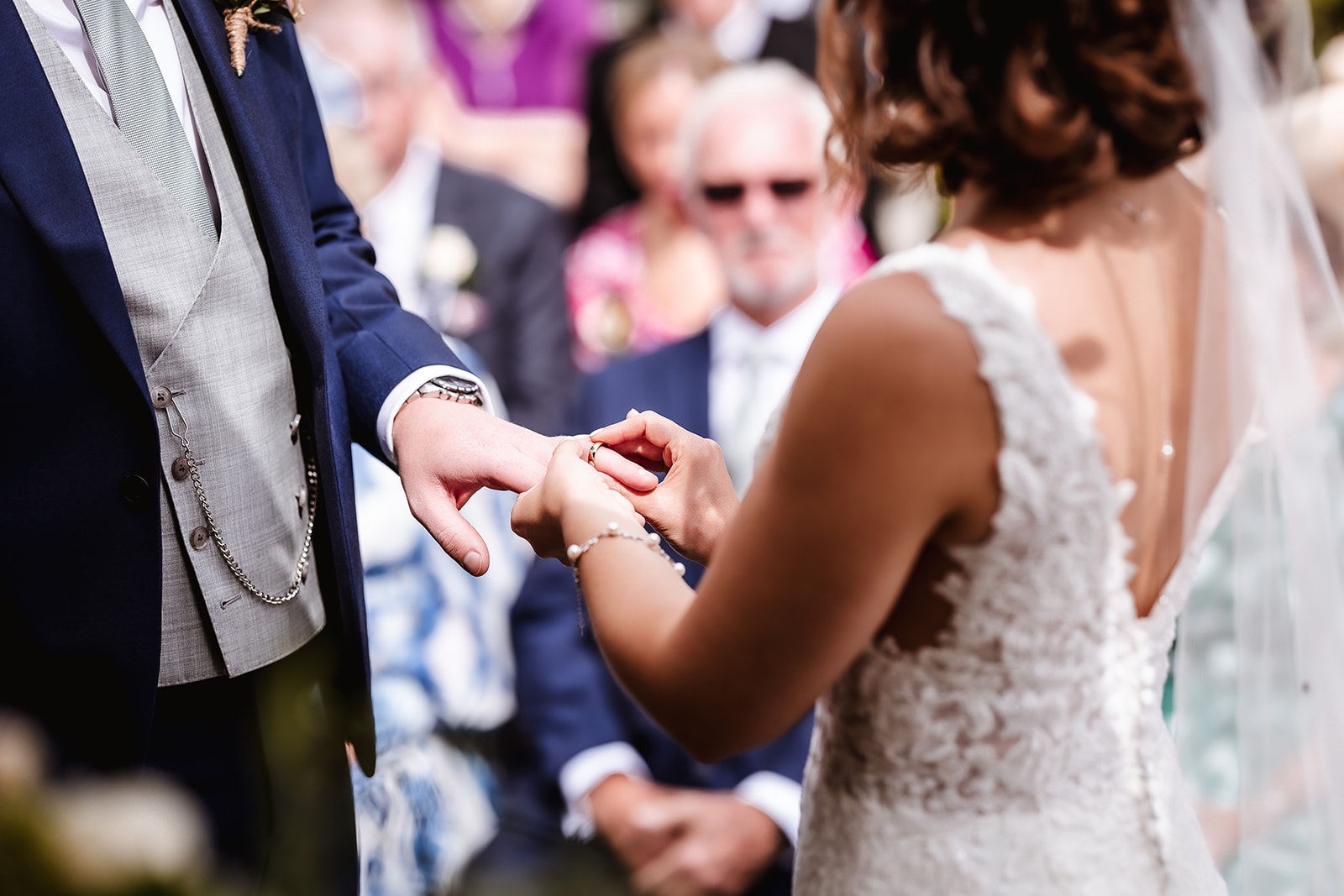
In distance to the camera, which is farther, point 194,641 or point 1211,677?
point 1211,677

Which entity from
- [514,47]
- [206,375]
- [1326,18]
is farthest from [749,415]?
[514,47]

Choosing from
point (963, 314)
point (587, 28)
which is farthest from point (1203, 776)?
point (587, 28)

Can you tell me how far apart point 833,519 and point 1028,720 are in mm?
335

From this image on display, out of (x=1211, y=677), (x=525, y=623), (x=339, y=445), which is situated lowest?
(x=525, y=623)

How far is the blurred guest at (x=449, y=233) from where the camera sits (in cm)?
369

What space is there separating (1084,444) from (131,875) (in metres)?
0.84

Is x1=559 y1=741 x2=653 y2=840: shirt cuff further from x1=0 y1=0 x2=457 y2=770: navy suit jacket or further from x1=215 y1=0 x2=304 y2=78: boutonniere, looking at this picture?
x1=215 y1=0 x2=304 y2=78: boutonniere

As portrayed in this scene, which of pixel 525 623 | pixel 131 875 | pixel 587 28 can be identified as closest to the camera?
pixel 131 875

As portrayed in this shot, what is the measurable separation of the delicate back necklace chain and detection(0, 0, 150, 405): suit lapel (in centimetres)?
99

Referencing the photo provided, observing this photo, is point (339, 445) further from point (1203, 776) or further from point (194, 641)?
point (1203, 776)

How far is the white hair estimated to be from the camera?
2.99 m

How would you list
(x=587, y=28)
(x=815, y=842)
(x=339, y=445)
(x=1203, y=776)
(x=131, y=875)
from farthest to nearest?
1. (x=587, y=28)
2. (x=1203, y=776)
3. (x=339, y=445)
4. (x=815, y=842)
5. (x=131, y=875)

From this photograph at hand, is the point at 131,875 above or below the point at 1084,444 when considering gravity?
above

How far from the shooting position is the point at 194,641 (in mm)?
1299
